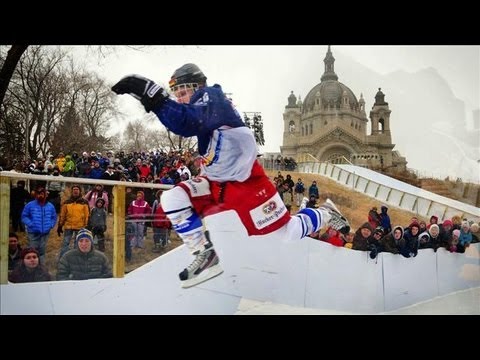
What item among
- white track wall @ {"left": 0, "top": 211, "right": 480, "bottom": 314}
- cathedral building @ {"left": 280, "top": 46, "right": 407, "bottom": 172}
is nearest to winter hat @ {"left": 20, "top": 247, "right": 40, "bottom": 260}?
white track wall @ {"left": 0, "top": 211, "right": 480, "bottom": 314}

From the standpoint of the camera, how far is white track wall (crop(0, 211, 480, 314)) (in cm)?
285

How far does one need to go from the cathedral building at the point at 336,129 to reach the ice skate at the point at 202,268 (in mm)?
869

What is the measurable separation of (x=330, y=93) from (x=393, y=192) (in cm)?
84

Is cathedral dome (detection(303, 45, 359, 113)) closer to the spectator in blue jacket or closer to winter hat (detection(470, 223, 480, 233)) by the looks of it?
winter hat (detection(470, 223, 480, 233))

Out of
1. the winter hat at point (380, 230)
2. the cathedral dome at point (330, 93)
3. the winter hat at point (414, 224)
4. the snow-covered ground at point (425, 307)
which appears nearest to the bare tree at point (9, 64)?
the cathedral dome at point (330, 93)

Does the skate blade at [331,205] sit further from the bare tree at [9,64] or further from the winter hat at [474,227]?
the bare tree at [9,64]

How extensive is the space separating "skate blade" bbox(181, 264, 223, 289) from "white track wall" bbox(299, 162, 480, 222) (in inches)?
35.6

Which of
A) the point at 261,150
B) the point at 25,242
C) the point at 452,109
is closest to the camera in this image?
the point at 25,242
